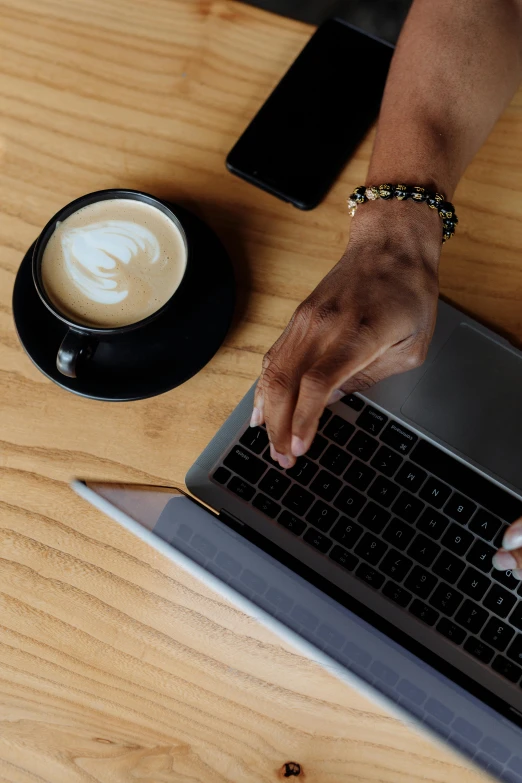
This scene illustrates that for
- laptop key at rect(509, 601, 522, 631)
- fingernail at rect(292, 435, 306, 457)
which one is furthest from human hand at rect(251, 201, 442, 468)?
laptop key at rect(509, 601, 522, 631)

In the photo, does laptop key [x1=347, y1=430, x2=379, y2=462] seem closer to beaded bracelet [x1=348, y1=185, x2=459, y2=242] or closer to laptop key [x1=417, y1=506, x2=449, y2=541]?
laptop key [x1=417, y1=506, x2=449, y2=541]

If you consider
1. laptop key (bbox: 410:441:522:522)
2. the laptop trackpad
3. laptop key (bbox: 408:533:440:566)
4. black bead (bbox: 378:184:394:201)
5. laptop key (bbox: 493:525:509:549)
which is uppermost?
black bead (bbox: 378:184:394:201)

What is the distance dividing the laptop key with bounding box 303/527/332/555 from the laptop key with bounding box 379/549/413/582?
0.15ft

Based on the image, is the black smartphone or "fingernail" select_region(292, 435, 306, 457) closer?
"fingernail" select_region(292, 435, 306, 457)

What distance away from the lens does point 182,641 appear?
53 centimetres

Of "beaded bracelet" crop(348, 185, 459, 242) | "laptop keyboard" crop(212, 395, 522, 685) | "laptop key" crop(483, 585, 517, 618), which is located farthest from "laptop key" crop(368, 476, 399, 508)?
→ "beaded bracelet" crop(348, 185, 459, 242)

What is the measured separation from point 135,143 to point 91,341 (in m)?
0.24

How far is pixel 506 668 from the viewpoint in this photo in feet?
1.60

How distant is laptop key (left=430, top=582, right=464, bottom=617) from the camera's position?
50 cm

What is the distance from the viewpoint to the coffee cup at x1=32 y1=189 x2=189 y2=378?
20.3 inches

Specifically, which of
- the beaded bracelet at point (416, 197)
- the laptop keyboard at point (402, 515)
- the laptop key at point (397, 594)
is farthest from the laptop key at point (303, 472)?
the beaded bracelet at point (416, 197)

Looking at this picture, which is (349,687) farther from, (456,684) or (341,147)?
(341,147)

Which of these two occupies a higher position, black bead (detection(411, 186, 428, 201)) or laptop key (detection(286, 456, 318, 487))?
black bead (detection(411, 186, 428, 201))

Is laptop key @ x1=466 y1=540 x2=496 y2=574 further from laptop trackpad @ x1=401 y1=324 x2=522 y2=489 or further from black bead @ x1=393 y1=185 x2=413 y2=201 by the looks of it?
black bead @ x1=393 y1=185 x2=413 y2=201
